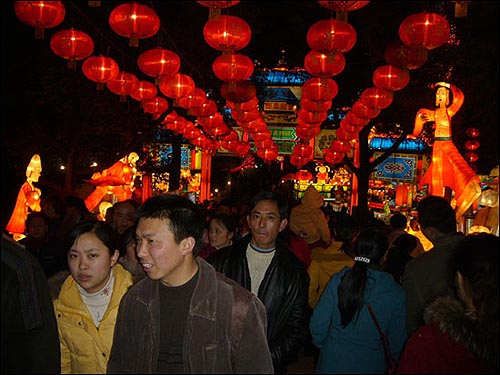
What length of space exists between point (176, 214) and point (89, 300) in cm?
90

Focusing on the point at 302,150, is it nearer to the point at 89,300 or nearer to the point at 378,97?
the point at 378,97

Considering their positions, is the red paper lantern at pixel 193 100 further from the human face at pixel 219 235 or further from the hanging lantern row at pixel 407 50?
the human face at pixel 219 235

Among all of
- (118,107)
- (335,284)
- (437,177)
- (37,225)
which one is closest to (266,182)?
(118,107)

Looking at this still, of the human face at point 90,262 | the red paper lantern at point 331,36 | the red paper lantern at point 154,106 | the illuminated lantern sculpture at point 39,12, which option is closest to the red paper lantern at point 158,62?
the illuminated lantern sculpture at point 39,12

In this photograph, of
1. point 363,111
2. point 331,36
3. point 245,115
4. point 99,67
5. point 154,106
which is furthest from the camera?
point 245,115

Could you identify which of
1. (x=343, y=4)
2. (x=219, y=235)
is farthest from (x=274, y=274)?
(x=343, y=4)

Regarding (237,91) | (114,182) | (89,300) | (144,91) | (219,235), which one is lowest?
(89,300)

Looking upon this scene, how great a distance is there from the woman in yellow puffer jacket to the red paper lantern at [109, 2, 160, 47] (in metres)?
4.41

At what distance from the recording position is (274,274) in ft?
11.7

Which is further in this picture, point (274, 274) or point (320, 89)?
point (320, 89)

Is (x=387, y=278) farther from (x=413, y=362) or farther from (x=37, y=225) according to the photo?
(x=37, y=225)

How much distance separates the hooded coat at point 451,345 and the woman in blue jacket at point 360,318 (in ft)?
3.98

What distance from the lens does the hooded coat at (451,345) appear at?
1914 millimetres

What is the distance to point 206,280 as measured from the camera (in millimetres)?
2416
